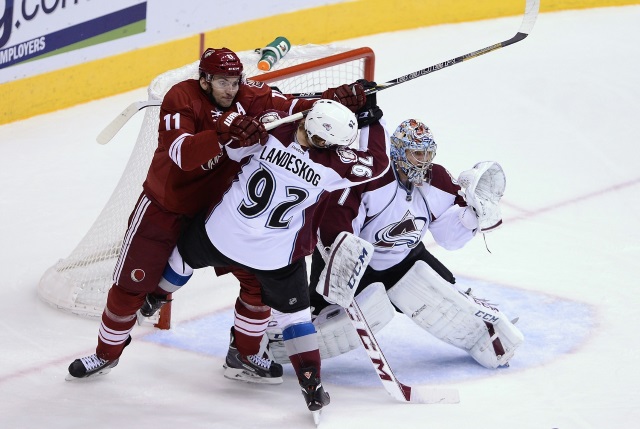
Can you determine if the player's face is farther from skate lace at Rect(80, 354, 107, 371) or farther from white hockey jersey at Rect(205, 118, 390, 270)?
skate lace at Rect(80, 354, 107, 371)

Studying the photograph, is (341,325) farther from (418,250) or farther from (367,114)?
(367,114)

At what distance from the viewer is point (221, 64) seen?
12.5 feet

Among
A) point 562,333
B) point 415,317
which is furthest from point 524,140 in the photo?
point 415,317

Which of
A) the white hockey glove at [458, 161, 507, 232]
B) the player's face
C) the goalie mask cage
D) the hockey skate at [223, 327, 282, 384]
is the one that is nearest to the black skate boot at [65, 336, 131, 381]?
the hockey skate at [223, 327, 282, 384]

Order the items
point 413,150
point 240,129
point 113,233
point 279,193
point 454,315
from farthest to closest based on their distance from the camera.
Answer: point 113,233
point 454,315
point 413,150
point 279,193
point 240,129

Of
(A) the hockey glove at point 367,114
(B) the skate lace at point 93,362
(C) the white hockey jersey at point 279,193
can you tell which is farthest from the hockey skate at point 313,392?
(A) the hockey glove at point 367,114

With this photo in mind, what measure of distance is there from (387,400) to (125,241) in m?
1.01

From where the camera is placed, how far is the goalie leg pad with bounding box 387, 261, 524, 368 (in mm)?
4328

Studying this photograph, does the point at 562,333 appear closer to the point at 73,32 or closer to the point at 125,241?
the point at 125,241

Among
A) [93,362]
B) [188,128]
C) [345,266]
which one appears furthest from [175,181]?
[93,362]

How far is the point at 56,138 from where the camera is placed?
6426 millimetres

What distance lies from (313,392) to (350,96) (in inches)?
37.0

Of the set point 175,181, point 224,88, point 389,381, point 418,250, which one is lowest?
point 389,381

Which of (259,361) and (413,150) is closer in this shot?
(413,150)
